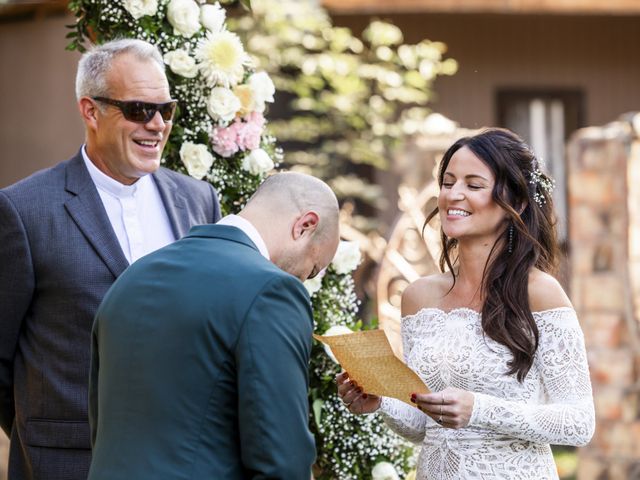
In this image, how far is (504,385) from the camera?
10.9ft

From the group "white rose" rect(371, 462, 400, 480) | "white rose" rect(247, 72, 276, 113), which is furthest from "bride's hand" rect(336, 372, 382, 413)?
"white rose" rect(247, 72, 276, 113)

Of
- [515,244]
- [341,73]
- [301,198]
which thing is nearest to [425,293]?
[515,244]

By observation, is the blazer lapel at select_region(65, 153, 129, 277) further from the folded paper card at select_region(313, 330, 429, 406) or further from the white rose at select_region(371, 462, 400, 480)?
the white rose at select_region(371, 462, 400, 480)

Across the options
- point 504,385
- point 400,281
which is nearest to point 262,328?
point 504,385

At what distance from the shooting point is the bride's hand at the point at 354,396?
11.2ft

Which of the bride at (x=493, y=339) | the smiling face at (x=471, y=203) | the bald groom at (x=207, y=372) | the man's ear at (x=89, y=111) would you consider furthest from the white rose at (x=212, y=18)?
the bald groom at (x=207, y=372)

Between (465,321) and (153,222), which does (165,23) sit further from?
(465,321)

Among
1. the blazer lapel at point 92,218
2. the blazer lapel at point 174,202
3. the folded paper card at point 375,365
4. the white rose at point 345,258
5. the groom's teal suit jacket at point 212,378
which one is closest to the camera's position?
the groom's teal suit jacket at point 212,378

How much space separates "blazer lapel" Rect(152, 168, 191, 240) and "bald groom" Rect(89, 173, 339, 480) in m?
1.23

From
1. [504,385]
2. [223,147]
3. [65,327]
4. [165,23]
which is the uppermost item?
[165,23]

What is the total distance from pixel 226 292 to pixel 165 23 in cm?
210

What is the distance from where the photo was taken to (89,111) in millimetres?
3791

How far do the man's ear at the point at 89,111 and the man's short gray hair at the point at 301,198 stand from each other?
1.14 m

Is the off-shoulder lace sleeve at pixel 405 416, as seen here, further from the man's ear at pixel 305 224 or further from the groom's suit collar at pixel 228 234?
the groom's suit collar at pixel 228 234
